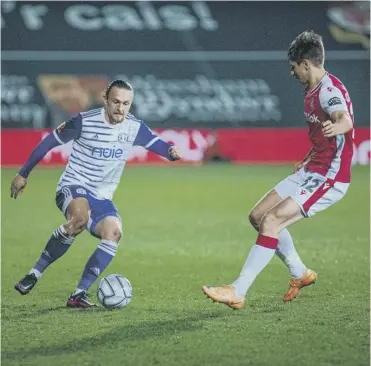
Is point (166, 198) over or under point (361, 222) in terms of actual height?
under

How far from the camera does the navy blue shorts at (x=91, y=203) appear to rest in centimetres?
716

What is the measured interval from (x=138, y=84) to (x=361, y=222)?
1229cm

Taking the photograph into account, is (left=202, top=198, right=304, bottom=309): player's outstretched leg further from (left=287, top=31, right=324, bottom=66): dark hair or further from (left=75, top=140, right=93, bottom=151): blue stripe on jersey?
(left=75, top=140, right=93, bottom=151): blue stripe on jersey

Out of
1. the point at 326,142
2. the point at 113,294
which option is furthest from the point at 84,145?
the point at 326,142

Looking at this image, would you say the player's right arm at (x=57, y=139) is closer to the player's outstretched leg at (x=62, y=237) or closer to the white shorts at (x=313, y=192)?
the player's outstretched leg at (x=62, y=237)

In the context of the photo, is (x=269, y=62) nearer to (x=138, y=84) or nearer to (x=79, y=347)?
(x=138, y=84)

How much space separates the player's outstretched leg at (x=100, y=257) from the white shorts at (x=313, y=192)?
4.14ft

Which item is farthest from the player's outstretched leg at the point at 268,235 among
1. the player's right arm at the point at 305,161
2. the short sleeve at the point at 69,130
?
the short sleeve at the point at 69,130

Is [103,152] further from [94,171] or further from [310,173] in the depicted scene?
[310,173]

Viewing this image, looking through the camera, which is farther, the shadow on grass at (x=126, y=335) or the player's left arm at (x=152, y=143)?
the player's left arm at (x=152, y=143)

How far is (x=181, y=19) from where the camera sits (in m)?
24.2

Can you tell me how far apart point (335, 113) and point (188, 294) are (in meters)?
1.98

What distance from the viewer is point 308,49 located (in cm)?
662

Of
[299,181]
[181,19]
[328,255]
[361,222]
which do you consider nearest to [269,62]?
[181,19]
